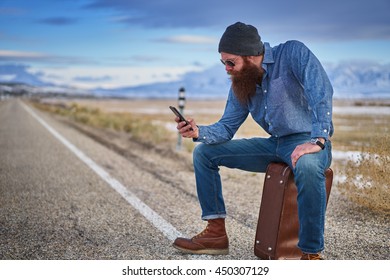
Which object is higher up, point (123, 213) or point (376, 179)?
point (376, 179)

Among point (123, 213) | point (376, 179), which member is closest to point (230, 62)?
point (123, 213)

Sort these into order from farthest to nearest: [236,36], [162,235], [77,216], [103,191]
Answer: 1. [103,191]
2. [77,216]
3. [162,235]
4. [236,36]

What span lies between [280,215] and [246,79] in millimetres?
798

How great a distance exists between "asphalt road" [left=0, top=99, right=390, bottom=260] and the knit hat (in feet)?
4.16

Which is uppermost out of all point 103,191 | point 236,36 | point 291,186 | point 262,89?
point 236,36

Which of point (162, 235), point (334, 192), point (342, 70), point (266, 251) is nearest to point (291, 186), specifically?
point (266, 251)

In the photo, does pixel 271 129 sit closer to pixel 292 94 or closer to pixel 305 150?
pixel 292 94

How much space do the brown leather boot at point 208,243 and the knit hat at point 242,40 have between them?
1.10 m

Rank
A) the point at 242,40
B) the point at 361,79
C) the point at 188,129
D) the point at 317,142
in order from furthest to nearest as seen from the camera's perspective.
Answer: the point at 361,79
the point at 188,129
the point at 242,40
the point at 317,142

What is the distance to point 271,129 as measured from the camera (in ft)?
10.6

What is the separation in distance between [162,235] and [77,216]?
3.04ft

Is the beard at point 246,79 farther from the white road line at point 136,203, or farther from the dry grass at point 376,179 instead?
the dry grass at point 376,179
